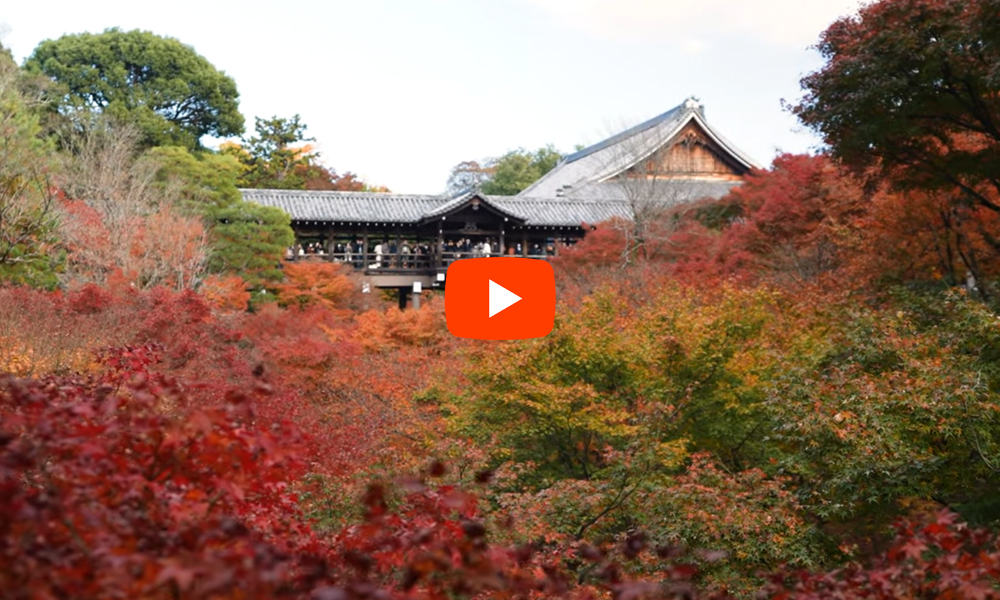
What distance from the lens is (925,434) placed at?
819 centimetres

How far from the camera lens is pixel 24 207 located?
583 inches

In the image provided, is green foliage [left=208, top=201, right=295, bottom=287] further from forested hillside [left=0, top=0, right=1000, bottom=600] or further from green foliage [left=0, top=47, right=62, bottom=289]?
green foliage [left=0, top=47, right=62, bottom=289]

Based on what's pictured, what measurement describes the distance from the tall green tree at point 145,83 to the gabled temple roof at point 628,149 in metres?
13.8

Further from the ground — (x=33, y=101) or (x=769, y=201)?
(x=33, y=101)

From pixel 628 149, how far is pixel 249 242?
15.8 m

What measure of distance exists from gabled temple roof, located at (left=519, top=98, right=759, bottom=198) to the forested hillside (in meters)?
12.7

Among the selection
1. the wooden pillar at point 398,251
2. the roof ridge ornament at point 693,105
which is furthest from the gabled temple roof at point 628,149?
the wooden pillar at point 398,251

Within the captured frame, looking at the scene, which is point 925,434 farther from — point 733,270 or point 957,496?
point 733,270

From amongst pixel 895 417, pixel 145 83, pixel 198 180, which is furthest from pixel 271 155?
pixel 895 417

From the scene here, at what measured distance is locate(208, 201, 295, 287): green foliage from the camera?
77.8 ft

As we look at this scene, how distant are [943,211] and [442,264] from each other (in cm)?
1883

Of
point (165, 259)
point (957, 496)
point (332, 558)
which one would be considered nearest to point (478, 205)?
point (165, 259)

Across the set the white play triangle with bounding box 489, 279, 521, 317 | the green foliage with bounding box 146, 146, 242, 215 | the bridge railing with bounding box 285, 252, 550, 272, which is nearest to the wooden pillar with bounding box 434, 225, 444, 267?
the bridge railing with bounding box 285, 252, 550, 272

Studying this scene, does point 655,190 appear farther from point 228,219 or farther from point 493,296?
point 493,296
